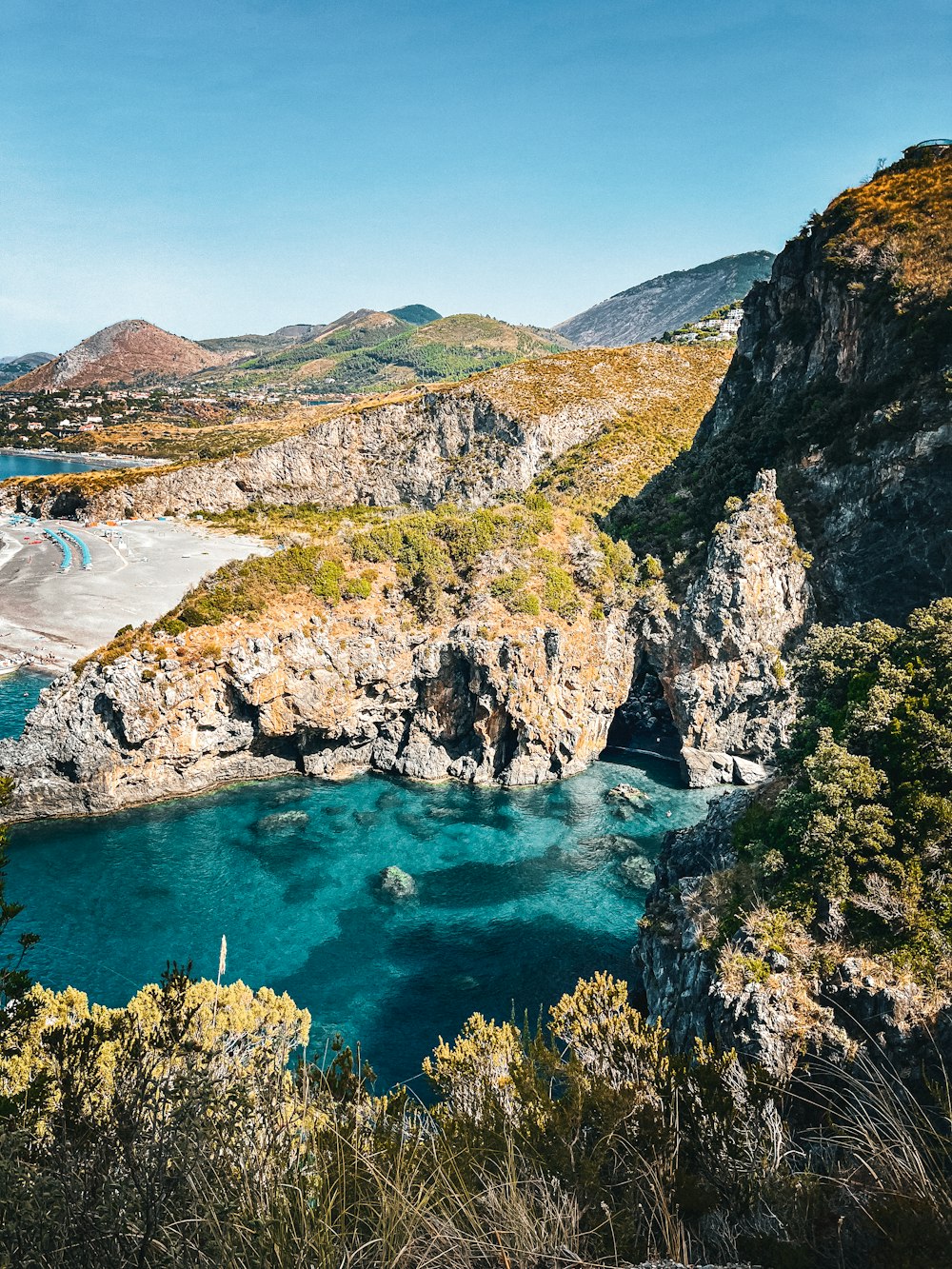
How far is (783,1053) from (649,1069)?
601 cm

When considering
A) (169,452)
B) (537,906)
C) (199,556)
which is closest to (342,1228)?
(537,906)

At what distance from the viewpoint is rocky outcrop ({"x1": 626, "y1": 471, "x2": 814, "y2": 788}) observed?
42219 millimetres

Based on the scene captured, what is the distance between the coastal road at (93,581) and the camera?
60719 millimetres

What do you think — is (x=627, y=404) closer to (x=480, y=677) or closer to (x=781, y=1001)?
(x=480, y=677)

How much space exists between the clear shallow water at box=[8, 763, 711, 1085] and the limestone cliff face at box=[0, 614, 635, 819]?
65.2 inches

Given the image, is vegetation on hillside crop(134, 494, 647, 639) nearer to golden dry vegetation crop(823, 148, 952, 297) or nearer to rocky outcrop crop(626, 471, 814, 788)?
rocky outcrop crop(626, 471, 814, 788)

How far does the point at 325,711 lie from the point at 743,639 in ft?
84.6

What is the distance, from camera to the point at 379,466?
102m

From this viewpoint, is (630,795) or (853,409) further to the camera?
(853,409)

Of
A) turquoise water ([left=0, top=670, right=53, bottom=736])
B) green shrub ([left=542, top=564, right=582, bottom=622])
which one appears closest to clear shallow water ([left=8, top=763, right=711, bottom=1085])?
green shrub ([left=542, top=564, right=582, bottom=622])

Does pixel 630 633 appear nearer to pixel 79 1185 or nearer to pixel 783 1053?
pixel 783 1053

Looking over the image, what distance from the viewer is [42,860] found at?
1280 inches

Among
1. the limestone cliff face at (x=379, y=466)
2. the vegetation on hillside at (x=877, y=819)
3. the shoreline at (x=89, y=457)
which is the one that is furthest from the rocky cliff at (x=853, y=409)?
the shoreline at (x=89, y=457)

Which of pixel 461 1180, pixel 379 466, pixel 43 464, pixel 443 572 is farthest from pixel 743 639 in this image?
pixel 43 464
